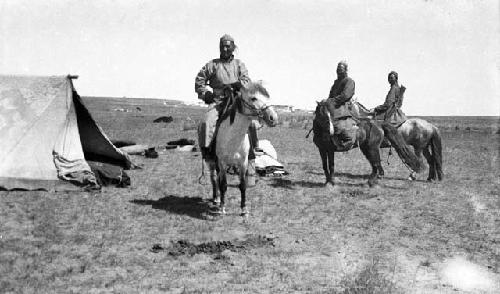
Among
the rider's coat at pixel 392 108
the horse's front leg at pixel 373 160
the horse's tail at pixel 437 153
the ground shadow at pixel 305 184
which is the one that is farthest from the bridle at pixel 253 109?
the horse's tail at pixel 437 153

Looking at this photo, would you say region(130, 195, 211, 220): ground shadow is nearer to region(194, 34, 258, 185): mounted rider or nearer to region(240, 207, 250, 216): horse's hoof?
region(240, 207, 250, 216): horse's hoof

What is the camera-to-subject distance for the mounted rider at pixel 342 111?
10.9 metres

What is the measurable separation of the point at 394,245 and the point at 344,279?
1.97 m

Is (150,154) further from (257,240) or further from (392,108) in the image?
(257,240)

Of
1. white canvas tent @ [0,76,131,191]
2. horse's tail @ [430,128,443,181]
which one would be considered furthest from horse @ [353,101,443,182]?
white canvas tent @ [0,76,131,191]

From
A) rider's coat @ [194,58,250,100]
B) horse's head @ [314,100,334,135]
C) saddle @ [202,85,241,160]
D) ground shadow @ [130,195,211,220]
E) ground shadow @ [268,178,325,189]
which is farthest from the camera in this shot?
ground shadow @ [268,178,325,189]

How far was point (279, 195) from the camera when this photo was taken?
1019 cm

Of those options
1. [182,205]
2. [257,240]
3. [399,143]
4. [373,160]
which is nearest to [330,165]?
[373,160]

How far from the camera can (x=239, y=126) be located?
291 inches

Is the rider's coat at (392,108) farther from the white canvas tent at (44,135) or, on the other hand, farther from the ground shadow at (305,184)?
the white canvas tent at (44,135)

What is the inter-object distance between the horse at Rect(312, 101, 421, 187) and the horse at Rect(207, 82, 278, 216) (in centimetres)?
382

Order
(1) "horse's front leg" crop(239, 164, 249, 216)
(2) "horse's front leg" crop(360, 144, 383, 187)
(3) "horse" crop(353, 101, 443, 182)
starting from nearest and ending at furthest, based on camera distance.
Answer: (1) "horse's front leg" crop(239, 164, 249, 216), (2) "horse's front leg" crop(360, 144, 383, 187), (3) "horse" crop(353, 101, 443, 182)

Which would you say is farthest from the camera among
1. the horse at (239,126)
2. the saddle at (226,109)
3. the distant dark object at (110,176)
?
the distant dark object at (110,176)

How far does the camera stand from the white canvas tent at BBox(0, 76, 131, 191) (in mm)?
9562
